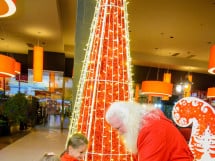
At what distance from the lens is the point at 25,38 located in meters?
11.4

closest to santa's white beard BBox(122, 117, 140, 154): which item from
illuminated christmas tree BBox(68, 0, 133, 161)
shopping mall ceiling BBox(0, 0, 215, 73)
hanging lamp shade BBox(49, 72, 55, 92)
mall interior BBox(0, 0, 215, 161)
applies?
mall interior BBox(0, 0, 215, 161)

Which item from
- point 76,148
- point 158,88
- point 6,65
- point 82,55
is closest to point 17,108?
point 158,88

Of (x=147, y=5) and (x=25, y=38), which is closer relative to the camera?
(x=147, y=5)

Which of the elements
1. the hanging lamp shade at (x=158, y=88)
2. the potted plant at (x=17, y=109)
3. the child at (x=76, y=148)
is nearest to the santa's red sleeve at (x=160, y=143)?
the child at (x=76, y=148)

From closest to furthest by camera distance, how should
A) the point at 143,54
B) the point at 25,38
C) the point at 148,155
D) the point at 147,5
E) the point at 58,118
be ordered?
the point at 148,155 < the point at 147,5 < the point at 25,38 < the point at 143,54 < the point at 58,118

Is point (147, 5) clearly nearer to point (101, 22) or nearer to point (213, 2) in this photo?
point (213, 2)

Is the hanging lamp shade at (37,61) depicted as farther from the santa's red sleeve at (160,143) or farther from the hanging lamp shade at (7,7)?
the santa's red sleeve at (160,143)

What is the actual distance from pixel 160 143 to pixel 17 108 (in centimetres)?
1146

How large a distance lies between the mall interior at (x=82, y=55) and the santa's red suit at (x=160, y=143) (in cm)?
85

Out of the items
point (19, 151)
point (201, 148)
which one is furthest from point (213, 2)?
point (19, 151)

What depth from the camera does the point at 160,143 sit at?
1411 millimetres

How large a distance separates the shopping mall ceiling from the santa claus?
6319 millimetres

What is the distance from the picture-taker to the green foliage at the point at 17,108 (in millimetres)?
12016

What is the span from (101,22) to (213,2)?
4.61 meters
